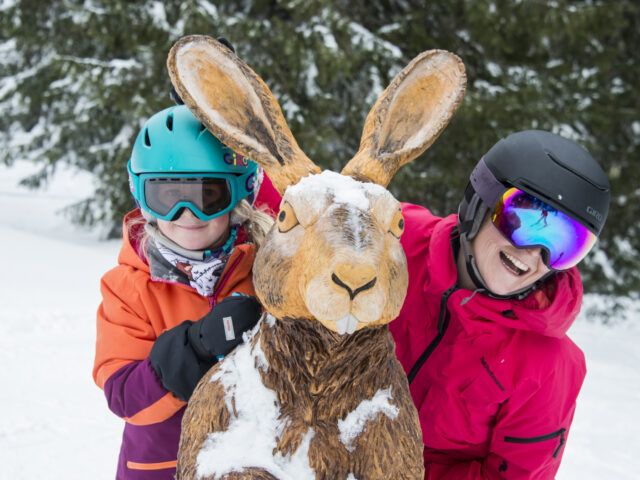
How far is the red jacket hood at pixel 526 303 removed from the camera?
1748 millimetres

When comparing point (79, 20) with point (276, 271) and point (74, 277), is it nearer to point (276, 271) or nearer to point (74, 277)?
point (74, 277)

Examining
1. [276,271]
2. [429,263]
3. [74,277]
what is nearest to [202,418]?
[276,271]

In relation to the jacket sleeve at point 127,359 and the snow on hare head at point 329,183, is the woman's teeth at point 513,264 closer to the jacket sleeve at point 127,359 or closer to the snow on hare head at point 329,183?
the snow on hare head at point 329,183

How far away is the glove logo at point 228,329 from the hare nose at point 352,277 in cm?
54

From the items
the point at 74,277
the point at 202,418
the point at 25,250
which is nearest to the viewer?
the point at 202,418

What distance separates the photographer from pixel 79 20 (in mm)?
7043

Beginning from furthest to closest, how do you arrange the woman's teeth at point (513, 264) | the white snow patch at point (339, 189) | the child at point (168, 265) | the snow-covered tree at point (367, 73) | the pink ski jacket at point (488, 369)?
the snow-covered tree at point (367, 73), the pink ski jacket at point (488, 369), the woman's teeth at point (513, 264), the child at point (168, 265), the white snow patch at point (339, 189)

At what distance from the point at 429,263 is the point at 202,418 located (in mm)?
1111

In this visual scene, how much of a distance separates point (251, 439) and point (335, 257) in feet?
1.78

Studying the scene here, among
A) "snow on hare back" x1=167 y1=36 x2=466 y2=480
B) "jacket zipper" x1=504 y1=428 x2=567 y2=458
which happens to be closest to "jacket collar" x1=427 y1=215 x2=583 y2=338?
"jacket zipper" x1=504 y1=428 x2=567 y2=458

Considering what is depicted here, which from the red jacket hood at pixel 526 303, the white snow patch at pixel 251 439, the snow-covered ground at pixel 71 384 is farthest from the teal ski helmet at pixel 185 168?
the snow-covered ground at pixel 71 384

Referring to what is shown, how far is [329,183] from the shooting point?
122 cm

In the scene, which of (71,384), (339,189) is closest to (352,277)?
(339,189)

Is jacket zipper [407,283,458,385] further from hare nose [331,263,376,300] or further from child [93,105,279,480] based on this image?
hare nose [331,263,376,300]
